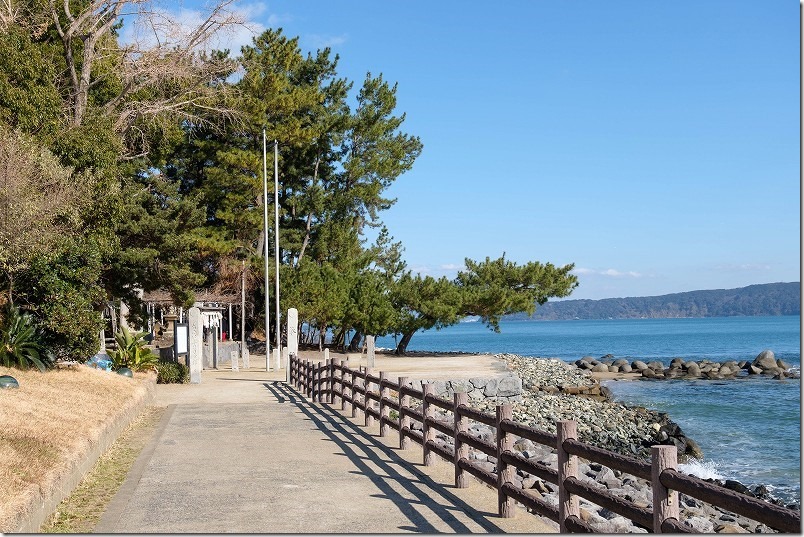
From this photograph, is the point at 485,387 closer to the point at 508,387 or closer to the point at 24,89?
the point at 508,387

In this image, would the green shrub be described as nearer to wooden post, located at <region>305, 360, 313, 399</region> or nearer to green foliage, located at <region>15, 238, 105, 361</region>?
wooden post, located at <region>305, 360, 313, 399</region>

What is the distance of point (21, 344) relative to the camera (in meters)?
17.6

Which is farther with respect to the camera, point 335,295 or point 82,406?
point 335,295

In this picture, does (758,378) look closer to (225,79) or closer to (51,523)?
(225,79)

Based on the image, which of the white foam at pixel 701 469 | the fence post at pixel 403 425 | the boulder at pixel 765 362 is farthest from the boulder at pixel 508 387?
the boulder at pixel 765 362

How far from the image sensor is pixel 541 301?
48250 mm

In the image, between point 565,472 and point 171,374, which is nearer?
point 565,472

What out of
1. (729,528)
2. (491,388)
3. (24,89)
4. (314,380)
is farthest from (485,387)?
(24,89)

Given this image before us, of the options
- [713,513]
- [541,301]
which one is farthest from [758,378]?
[713,513]

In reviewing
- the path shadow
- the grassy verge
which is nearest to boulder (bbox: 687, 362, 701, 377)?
the path shadow

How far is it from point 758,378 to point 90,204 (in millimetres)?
44557

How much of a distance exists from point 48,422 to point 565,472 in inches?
321

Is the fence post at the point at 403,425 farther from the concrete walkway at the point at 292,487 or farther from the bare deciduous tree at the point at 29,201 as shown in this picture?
the bare deciduous tree at the point at 29,201

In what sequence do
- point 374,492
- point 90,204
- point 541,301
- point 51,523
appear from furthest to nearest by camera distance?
1. point 541,301
2. point 90,204
3. point 374,492
4. point 51,523
